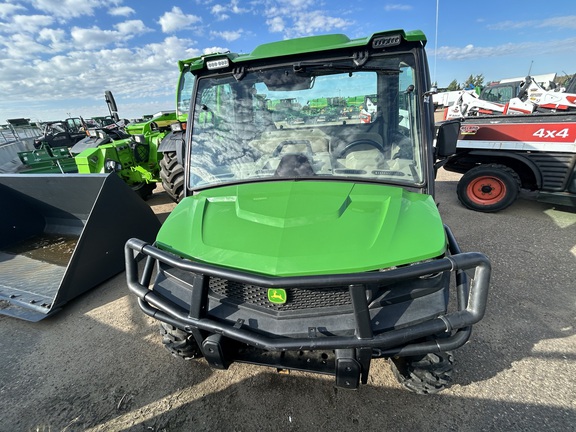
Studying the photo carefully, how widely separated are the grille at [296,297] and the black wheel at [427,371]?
0.54 metres

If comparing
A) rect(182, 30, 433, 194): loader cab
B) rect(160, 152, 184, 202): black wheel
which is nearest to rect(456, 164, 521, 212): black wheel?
rect(182, 30, 433, 194): loader cab

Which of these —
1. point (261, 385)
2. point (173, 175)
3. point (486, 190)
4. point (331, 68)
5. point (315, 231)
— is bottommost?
point (261, 385)

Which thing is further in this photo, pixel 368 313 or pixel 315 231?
pixel 315 231

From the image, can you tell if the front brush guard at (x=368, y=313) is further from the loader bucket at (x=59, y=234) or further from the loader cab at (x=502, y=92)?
the loader cab at (x=502, y=92)

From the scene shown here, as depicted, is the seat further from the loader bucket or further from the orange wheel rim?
the orange wheel rim

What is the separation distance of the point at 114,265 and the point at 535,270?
502 cm

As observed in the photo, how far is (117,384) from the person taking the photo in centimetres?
210

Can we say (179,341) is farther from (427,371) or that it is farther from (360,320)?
(427,371)

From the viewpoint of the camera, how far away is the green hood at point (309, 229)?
138cm

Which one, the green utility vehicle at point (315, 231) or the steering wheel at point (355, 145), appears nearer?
the green utility vehicle at point (315, 231)

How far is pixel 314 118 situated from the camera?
2.16 m

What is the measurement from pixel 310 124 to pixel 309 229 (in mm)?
1029

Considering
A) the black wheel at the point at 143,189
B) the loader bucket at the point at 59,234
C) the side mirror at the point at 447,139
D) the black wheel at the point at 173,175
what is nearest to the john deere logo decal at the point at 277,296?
the side mirror at the point at 447,139

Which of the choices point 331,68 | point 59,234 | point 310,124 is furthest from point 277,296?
point 59,234
